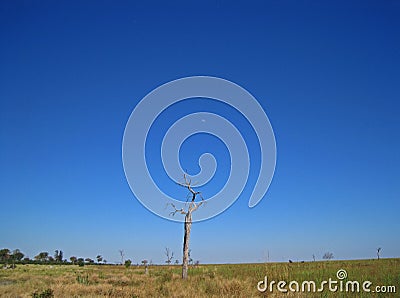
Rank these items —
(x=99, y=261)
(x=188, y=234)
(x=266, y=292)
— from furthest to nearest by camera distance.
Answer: (x=99, y=261) → (x=188, y=234) → (x=266, y=292)

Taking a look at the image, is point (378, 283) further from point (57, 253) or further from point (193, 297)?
point (57, 253)

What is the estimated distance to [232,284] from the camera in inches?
492

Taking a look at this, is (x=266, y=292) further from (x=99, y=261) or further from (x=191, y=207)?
(x=99, y=261)

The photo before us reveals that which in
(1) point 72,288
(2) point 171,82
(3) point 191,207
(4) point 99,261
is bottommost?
(4) point 99,261

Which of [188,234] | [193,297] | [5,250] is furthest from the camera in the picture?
[5,250]

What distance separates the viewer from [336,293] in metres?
10.8

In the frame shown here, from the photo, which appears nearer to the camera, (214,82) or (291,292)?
(291,292)

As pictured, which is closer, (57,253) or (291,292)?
(291,292)

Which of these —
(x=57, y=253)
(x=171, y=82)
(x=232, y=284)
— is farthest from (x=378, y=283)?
(x=57, y=253)

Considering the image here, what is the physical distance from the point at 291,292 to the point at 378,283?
3.17 meters

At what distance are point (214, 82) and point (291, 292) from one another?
7.44 metres

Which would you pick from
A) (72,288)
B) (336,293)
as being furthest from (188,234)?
(336,293)

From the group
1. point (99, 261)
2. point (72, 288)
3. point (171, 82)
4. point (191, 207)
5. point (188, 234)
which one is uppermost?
point (171, 82)

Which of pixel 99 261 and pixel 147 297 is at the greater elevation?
pixel 147 297
